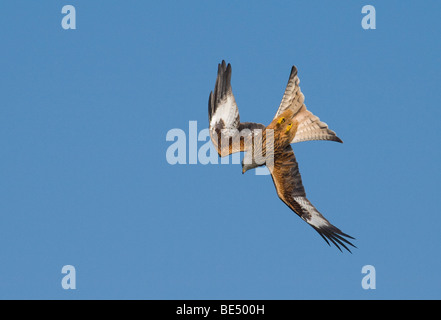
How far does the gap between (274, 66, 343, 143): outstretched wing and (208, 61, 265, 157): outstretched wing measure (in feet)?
1.91

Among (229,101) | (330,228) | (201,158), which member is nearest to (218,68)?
(229,101)

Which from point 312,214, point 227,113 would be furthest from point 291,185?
point 227,113

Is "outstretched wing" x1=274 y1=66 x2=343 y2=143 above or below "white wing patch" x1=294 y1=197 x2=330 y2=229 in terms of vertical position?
above

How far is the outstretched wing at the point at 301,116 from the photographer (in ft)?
50.6

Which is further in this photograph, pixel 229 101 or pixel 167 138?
pixel 229 101

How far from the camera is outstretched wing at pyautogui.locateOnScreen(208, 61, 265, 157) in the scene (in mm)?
15562

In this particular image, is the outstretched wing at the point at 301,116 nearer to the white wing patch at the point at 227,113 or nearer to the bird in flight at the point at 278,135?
the bird in flight at the point at 278,135

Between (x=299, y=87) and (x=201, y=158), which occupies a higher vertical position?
(x=299, y=87)

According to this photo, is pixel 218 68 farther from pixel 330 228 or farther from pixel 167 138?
pixel 330 228

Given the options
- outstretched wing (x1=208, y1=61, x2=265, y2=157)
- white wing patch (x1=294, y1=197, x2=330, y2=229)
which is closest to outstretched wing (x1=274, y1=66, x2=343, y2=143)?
outstretched wing (x1=208, y1=61, x2=265, y2=157)

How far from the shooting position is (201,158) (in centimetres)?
1532

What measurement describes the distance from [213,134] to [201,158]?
58 centimetres

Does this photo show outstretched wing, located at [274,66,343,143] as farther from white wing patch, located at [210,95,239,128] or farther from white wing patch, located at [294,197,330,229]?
white wing patch, located at [294,197,330,229]
